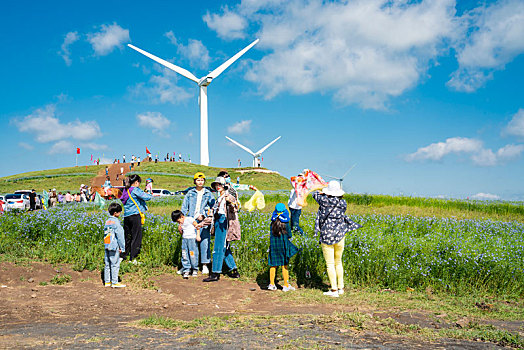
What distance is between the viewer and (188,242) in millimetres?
9406

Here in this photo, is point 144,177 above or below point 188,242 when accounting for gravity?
above

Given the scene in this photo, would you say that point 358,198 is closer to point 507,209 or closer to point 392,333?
point 507,209

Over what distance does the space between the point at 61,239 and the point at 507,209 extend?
74.1ft

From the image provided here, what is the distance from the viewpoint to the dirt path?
5.06 metres

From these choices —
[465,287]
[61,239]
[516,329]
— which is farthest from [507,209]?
[61,239]

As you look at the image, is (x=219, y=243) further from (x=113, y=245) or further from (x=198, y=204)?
(x=113, y=245)

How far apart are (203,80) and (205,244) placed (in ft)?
151

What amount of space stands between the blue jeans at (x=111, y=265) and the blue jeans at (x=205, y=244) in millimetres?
1872

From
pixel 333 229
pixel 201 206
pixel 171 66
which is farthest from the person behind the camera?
pixel 171 66

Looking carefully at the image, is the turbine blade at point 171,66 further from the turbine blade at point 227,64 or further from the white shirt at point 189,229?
the white shirt at point 189,229

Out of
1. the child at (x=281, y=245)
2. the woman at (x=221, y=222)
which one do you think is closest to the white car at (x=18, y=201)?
the woman at (x=221, y=222)

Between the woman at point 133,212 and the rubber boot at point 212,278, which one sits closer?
the rubber boot at point 212,278

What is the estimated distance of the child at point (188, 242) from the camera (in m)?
9.34

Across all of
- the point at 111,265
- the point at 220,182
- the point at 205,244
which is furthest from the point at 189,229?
→ the point at 111,265
